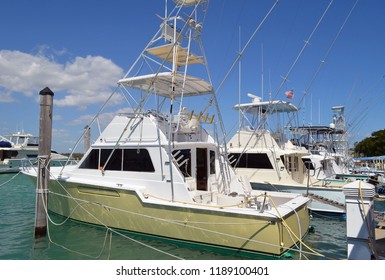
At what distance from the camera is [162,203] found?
723 cm

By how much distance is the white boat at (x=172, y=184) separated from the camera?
6.57 m

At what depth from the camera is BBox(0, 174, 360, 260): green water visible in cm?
669

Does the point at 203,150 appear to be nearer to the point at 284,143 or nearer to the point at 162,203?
the point at 162,203

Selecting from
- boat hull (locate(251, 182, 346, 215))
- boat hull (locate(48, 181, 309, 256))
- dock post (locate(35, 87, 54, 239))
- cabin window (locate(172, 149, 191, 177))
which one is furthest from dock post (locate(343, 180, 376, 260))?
boat hull (locate(251, 182, 346, 215))

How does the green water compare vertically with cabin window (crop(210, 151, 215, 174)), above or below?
below

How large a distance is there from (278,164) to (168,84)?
300 inches

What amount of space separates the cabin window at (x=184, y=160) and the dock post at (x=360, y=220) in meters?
4.21

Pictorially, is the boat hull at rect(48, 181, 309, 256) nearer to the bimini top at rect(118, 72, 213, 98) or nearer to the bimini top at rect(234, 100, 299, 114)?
the bimini top at rect(118, 72, 213, 98)

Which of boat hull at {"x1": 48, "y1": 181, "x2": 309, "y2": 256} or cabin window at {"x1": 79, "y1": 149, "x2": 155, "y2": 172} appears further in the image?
cabin window at {"x1": 79, "y1": 149, "x2": 155, "y2": 172}

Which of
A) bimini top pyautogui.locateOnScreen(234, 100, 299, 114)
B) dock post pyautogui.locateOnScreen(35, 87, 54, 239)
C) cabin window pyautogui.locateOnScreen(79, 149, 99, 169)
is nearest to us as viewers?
dock post pyautogui.locateOnScreen(35, 87, 54, 239)

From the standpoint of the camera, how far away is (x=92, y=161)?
30.5 feet

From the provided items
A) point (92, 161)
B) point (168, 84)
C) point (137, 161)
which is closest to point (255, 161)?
point (168, 84)

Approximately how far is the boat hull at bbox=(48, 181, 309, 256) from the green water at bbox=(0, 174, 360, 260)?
216mm
